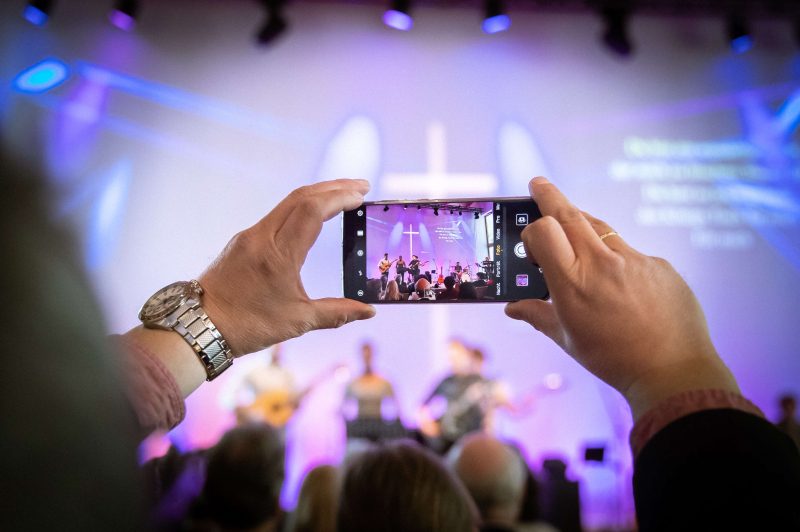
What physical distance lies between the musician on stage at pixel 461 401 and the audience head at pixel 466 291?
10.6 feet

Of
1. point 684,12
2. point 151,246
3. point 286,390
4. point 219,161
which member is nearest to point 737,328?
point 684,12

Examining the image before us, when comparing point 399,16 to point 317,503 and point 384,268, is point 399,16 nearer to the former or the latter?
point 384,268

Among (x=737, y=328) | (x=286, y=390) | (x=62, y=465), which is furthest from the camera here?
(x=737, y=328)

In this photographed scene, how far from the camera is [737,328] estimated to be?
4.95 metres

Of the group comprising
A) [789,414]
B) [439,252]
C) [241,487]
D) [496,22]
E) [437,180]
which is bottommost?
[789,414]

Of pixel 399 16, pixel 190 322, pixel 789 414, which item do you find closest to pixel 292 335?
pixel 190 322

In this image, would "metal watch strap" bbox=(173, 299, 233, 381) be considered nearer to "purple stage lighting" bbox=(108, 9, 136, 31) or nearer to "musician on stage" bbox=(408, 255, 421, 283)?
"musician on stage" bbox=(408, 255, 421, 283)

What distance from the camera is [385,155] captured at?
186 inches

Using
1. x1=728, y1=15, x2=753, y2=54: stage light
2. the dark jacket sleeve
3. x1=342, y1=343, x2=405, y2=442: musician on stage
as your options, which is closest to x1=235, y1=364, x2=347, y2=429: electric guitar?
x1=342, y1=343, x2=405, y2=442: musician on stage

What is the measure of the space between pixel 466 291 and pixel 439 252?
4.0 inches

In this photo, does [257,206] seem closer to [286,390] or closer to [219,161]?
[219,161]

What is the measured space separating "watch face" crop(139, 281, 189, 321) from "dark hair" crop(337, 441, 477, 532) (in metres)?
0.40

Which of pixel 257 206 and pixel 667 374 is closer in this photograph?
pixel 667 374

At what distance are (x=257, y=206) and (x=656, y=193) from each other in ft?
10.2
